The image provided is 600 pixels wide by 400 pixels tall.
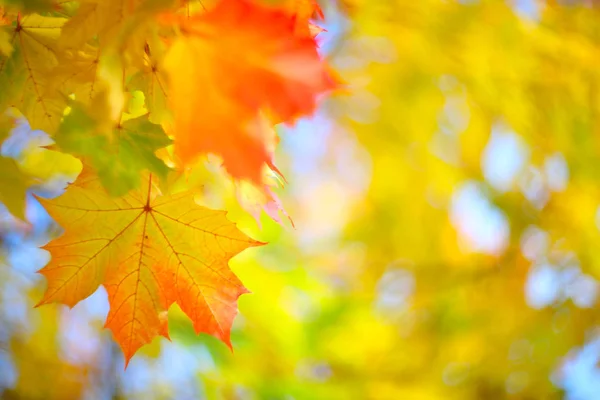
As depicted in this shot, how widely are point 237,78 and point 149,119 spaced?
0.80 ft

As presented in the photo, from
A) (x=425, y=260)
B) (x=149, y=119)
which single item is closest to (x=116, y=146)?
(x=149, y=119)

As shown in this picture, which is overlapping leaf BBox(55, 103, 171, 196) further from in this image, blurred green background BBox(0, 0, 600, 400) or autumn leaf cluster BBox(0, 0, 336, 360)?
blurred green background BBox(0, 0, 600, 400)

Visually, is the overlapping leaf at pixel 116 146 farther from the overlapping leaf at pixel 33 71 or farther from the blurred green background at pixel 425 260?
the blurred green background at pixel 425 260

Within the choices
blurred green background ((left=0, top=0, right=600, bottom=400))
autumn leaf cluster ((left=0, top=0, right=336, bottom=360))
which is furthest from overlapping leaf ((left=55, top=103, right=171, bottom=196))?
blurred green background ((left=0, top=0, right=600, bottom=400))

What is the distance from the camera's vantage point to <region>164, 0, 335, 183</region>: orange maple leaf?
0.42 meters

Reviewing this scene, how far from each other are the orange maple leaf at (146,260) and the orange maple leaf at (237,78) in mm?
222

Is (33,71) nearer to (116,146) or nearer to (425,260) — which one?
(116,146)

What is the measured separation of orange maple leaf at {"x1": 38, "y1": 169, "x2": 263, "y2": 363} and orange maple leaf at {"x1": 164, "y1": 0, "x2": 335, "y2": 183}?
0.22 metres

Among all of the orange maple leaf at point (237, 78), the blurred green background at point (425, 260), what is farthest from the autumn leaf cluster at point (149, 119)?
the blurred green background at point (425, 260)

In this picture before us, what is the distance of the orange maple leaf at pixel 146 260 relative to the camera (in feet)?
2.06

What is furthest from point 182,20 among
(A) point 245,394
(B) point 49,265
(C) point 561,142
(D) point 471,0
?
(C) point 561,142

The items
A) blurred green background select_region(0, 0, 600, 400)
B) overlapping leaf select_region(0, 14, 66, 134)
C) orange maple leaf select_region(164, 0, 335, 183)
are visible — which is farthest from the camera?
blurred green background select_region(0, 0, 600, 400)

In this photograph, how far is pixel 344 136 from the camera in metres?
2.71

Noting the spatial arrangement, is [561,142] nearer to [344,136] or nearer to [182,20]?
[344,136]
